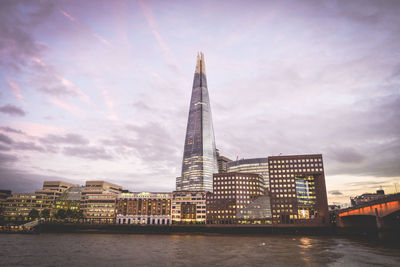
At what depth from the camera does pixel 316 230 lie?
142 m

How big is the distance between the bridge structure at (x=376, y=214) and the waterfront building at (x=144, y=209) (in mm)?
109361

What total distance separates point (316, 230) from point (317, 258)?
96206 millimetres

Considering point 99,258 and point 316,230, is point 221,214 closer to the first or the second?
point 316,230

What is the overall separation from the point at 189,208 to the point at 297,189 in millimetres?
72385

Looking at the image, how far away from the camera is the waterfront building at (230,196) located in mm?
173875

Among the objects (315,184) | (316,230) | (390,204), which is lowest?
(316,230)

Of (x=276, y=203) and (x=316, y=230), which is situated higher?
(x=276, y=203)

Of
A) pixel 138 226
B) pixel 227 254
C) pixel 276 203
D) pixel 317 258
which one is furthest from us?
pixel 276 203

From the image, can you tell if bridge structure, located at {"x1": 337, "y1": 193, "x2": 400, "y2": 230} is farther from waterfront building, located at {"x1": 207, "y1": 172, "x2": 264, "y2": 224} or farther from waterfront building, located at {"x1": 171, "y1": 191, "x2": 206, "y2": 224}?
waterfront building, located at {"x1": 171, "y1": 191, "x2": 206, "y2": 224}

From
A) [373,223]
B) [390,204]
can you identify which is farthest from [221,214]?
[390,204]

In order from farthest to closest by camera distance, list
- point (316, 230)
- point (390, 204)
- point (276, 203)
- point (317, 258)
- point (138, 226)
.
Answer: point (276, 203)
point (138, 226)
point (316, 230)
point (390, 204)
point (317, 258)

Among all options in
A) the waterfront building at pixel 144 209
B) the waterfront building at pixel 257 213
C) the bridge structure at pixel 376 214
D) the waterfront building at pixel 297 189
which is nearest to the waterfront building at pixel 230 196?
the waterfront building at pixel 257 213

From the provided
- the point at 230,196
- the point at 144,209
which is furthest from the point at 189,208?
the point at 144,209

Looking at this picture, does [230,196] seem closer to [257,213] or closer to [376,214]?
[257,213]
